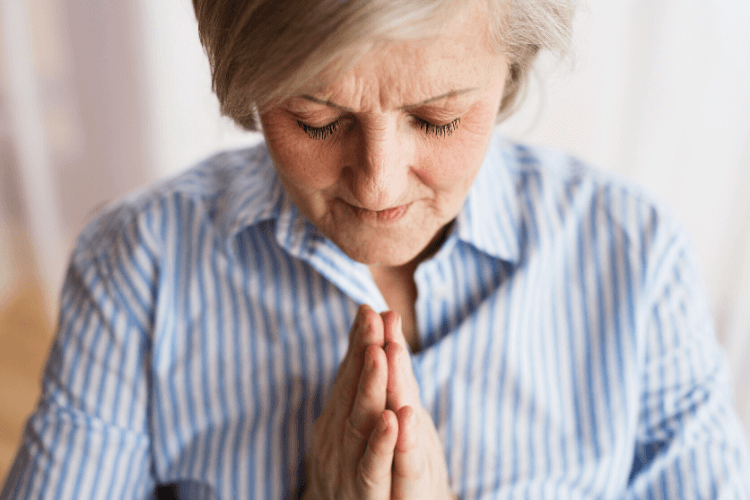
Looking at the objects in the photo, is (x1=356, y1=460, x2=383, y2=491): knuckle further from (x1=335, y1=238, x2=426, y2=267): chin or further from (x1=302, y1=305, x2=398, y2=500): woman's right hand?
(x1=335, y1=238, x2=426, y2=267): chin

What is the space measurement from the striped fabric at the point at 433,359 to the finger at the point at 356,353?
5.4 inches

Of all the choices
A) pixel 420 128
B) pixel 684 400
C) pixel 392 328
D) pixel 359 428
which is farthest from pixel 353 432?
pixel 684 400

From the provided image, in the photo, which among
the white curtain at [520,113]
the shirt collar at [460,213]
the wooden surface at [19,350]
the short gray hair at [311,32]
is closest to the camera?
the short gray hair at [311,32]

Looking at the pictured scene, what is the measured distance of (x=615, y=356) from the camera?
35.1 inches

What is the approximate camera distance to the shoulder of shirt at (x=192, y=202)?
905 millimetres

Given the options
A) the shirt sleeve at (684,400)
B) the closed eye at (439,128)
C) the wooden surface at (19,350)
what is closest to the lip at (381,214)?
the closed eye at (439,128)

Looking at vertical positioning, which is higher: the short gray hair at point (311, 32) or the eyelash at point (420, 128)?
the short gray hair at point (311, 32)

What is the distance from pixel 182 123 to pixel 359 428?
1.89 m

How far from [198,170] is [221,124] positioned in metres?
0.14


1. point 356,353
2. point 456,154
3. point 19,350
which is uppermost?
point 456,154

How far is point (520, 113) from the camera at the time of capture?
4.56ft

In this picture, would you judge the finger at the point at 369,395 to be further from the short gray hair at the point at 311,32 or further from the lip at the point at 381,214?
the short gray hair at the point at 311,32

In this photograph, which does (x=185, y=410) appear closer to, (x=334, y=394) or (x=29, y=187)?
(x=334, y=394)

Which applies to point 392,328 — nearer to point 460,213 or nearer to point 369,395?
point 369,395
